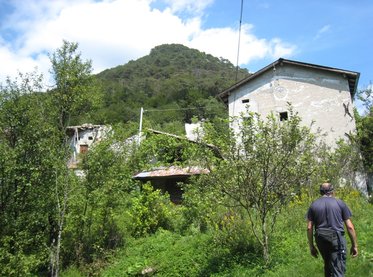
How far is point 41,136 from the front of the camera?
12312 mm

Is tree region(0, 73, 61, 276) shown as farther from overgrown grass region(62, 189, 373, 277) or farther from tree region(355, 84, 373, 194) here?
tree region(355, 84, 373, 194)

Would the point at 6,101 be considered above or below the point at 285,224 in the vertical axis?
above

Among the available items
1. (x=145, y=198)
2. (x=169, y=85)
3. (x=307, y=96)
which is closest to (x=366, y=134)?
(x=307, y=96)

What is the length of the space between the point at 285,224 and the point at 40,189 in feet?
26.8

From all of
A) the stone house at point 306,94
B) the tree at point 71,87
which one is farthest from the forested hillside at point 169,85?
the tree at point 71,87

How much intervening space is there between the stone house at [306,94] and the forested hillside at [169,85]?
12719 mm

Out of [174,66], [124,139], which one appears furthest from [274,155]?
[174,66]

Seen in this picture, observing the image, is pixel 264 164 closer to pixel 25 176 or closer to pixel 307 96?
pixel 25 176

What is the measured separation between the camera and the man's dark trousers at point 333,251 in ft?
19.5

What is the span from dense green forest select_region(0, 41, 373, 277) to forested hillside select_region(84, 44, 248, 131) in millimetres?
22676

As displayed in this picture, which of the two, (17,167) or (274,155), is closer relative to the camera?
(274,155)

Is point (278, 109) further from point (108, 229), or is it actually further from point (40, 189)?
point (40, 189)

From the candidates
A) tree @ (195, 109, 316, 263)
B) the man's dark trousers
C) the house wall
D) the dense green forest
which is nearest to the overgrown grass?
the dense green forest

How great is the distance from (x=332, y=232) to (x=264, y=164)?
3.28 m
